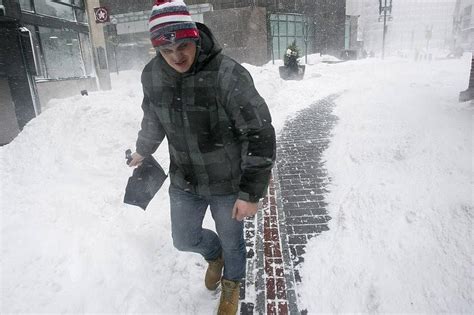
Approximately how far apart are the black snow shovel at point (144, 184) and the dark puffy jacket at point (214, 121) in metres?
0.47

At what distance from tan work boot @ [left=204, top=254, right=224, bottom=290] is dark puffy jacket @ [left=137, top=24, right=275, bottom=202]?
Result: 2.64 feet

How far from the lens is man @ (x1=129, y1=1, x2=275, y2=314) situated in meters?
2.12

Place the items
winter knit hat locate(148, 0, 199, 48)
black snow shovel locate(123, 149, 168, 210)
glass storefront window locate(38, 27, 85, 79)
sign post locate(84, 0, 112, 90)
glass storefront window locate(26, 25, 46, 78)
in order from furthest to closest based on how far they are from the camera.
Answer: sign post locate(84, 0, 112, 90) → glass storefront window locate(38, 27, 85, 79) → glass storefront window locate(26, 25, 46, 78) → black snow shovel locate(123, 149, 168, 210) → winter knit hat locate(148, 0, 199, 48)

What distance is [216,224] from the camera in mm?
2602

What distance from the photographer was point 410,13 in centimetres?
13638

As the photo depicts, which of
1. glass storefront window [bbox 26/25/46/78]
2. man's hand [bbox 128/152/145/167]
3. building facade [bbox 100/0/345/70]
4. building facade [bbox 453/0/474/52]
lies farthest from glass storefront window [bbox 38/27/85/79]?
building facade [bbox 453/0/474/52]

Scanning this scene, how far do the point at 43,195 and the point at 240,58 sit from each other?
22535 millimetres

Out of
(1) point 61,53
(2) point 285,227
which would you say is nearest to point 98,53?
(1) point 61,53

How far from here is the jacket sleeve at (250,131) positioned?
6.97 feet

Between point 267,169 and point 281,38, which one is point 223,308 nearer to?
point 267,169

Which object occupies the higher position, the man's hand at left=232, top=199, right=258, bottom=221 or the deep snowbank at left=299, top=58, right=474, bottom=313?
the man's hand at left=232, top=199, right=258, bottom=221

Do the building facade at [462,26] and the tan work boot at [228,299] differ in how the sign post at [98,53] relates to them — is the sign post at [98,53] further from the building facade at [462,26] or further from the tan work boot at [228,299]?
the building facade at [462,26]

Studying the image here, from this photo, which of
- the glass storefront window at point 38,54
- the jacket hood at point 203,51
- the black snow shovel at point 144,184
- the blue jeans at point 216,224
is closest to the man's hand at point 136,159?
the black snow shovel at point 144,184

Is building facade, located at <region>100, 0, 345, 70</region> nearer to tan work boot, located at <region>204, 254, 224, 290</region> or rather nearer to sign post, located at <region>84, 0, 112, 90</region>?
sign post, located at <region>84, 0, 112, 90</region>
